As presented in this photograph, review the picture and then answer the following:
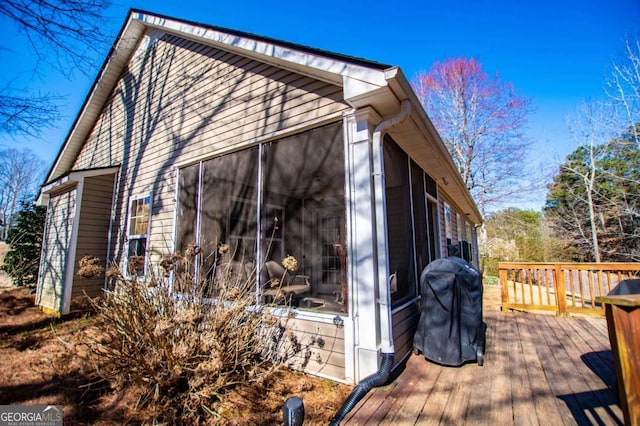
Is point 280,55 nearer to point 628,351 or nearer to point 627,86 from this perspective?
point 628,351

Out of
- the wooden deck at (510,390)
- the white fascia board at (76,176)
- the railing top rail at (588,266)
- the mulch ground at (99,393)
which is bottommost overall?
the mulch ground at (99,393)

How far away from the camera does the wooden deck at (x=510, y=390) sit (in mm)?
2072

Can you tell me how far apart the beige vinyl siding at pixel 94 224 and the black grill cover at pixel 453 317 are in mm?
7094

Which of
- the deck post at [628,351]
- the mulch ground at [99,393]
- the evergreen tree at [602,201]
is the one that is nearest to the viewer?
the deck post at [628,351]

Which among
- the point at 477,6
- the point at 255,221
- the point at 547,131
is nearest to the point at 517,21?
the point at 477,6

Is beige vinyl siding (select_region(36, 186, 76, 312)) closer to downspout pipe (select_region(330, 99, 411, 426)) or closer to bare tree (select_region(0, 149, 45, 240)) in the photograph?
downspout pipe (select_region(330, 99, 411, 426))

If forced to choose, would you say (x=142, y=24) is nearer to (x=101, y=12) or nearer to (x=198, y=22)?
(x=101, y=12)

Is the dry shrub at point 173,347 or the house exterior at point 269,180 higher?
the house exterior at point 269,180

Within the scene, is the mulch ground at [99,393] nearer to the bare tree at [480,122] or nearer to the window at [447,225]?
the window at [447,225]

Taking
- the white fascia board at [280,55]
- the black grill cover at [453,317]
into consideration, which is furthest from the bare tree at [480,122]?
the black grill cover at [453,317]

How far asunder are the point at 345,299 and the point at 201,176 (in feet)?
10.7

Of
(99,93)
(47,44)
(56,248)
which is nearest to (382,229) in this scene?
(47,44)

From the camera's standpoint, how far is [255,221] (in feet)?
12.6

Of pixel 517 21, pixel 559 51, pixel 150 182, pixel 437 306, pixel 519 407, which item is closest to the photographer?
pixel 519 407
